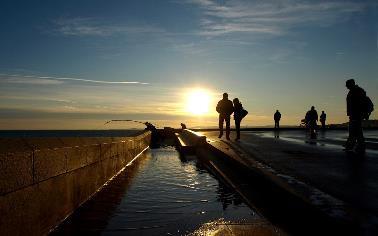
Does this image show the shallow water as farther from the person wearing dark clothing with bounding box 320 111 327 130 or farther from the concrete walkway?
the person wearing dark clothing with bounding box 320 111 327 130

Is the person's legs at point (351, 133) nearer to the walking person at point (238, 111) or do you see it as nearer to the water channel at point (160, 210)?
the water channel at point (160, 210)

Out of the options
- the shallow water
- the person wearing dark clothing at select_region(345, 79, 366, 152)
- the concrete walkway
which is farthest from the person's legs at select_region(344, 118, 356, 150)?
the shallow water

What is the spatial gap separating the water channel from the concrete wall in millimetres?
236

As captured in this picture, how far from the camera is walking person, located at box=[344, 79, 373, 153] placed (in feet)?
40.5

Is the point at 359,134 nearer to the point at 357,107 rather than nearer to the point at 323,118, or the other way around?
the point at 357,107

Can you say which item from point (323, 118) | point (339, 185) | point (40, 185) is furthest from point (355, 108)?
point (323, 118)

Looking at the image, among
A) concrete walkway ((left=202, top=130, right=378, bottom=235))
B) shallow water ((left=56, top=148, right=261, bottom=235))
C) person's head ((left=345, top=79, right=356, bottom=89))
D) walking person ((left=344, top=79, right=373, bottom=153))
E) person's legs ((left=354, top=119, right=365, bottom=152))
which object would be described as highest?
person's head ((left=345, top=79, right=356, bottom=89))

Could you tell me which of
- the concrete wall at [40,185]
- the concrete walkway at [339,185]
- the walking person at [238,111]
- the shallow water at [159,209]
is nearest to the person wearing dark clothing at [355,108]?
the concrete walkway at [339,185]

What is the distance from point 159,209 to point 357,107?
27.2 feet

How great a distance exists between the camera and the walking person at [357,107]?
40.5 ft

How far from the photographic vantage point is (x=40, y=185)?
4.78 metres

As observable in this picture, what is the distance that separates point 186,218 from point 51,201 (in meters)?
1.62

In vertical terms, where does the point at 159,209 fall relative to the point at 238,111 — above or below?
below

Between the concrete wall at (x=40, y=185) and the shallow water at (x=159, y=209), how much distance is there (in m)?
0.25
